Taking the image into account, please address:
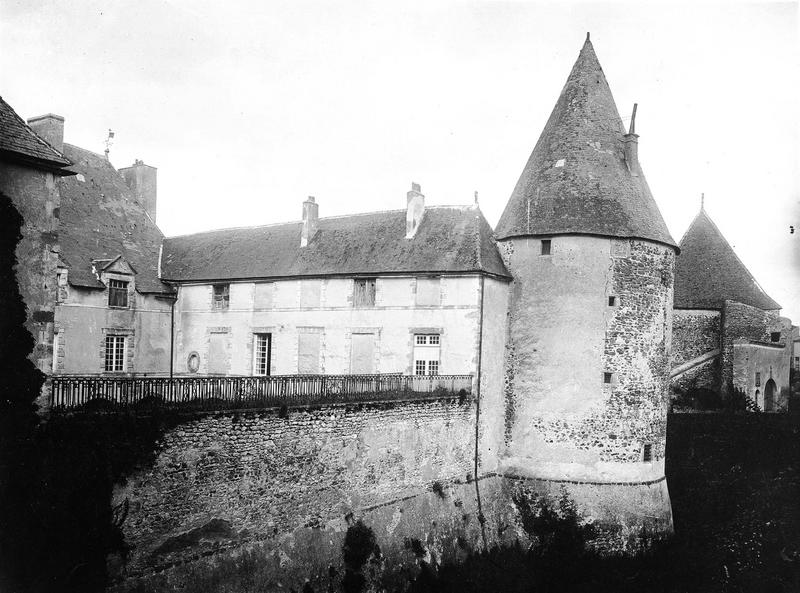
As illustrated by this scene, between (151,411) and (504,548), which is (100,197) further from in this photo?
(504,548)

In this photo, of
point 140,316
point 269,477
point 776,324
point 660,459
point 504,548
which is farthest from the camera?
point 776,324

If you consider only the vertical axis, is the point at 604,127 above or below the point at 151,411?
above

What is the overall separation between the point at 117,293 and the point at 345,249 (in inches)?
361

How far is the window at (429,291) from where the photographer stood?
918 inches

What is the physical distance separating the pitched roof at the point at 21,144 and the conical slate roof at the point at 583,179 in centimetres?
1490

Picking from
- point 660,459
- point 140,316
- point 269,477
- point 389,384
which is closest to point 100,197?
point 140,316

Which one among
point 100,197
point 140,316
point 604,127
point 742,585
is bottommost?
point 742,585

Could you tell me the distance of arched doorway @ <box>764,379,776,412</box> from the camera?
33.5 meters

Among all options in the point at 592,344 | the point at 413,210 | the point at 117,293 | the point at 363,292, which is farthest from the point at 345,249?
the point at 592,344

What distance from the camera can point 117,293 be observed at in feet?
A: 86.3

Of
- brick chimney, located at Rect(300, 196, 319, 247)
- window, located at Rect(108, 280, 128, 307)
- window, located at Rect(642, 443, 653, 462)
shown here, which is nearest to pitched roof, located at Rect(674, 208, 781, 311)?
window, located at Rect(642, 443, 653, 462)

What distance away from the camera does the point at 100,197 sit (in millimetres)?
28328

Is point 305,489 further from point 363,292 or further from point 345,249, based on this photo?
point 345,249

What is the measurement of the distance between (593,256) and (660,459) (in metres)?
7.62
